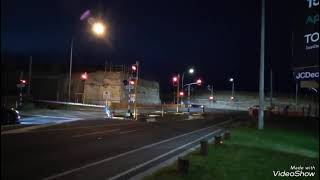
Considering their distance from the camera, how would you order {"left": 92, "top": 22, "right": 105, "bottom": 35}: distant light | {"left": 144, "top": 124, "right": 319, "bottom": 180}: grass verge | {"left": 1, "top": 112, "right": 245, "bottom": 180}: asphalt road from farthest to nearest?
{"left": 92, "top": 22, "right": 105, "bottom": 35}: distant light, {"left": 1, "top": 112, "right": 245, "bottom": 180}: asphalt road, {"left": 144, "top": 124, "right": 319, "bottom": 180}: grass verge

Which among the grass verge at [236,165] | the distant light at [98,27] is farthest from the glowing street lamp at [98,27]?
the grass verge at [236,165]

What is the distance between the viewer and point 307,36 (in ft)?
45.0

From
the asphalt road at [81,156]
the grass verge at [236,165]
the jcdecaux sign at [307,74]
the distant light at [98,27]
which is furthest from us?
the distant light at [98,27]

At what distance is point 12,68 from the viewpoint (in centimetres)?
8050

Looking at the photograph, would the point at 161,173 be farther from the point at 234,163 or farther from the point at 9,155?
the point at 9,155

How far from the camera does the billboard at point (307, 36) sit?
523 inches

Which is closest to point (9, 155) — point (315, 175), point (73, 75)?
point (315, 175)

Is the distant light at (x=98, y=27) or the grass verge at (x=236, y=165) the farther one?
the distant light at (x=98, y=27)

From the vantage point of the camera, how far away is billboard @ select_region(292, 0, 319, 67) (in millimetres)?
13281

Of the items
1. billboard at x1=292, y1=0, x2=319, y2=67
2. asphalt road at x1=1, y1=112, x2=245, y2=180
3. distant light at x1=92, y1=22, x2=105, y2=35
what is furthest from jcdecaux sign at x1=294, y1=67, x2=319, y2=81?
distant light at x1=92, y1=22, x2=105, y2=35

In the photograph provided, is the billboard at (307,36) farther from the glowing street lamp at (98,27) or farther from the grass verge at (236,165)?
the glowing street lamp at (98,27)

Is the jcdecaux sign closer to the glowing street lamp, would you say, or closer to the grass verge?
the grass verge

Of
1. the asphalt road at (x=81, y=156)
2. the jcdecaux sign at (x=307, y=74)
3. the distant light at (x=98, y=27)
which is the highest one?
the distant light at (x=98, y=27)

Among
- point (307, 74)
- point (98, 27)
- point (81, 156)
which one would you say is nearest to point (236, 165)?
point (307, 74)
